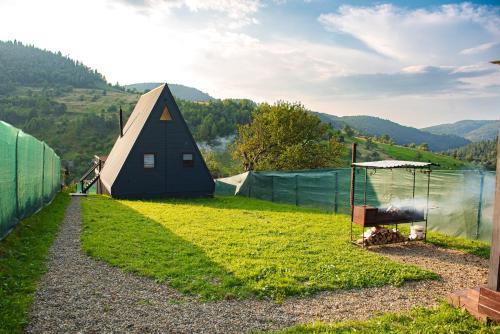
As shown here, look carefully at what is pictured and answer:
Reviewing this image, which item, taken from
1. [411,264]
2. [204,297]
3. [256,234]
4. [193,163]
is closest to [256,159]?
[193,163]

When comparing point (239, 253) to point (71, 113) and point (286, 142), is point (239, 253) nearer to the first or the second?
point (286, 142)

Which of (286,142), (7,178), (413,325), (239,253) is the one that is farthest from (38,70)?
(413,325)

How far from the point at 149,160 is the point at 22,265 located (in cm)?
1509

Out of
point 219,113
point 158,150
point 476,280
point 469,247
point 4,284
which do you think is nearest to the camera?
point 4,284

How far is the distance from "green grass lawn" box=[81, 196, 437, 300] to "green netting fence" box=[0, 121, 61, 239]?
6.90ft

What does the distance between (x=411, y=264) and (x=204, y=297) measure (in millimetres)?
6016

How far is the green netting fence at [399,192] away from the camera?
13.3 meters

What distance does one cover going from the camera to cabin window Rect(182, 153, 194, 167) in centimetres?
2377

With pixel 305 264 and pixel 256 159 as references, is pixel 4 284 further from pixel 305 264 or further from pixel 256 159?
pixel 256 159

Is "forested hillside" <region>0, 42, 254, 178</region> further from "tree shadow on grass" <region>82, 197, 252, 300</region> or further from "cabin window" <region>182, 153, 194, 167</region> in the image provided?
"tree shadow on grass" <region>82, 197, 252, 300</region>

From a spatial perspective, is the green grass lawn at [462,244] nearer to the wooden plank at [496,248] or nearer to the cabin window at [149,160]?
the wooden plank at [496,248]

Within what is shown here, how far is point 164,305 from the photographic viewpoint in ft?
21.6

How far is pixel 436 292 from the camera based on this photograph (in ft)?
25.2

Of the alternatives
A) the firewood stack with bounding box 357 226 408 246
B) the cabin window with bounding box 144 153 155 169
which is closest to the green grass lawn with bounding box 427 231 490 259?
the firewood stack with bounding box 357 226 408 246
